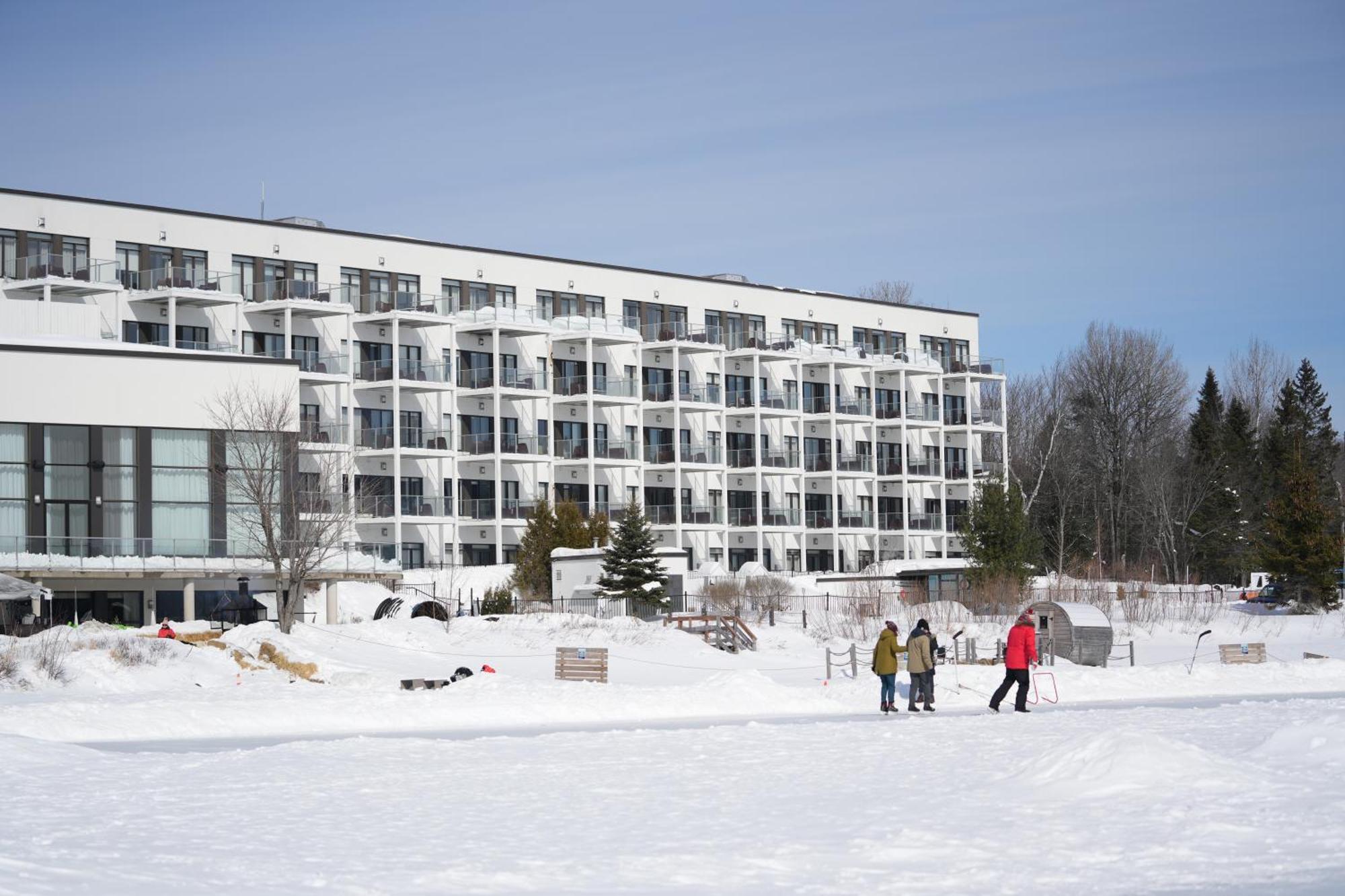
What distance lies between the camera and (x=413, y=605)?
58.3 m

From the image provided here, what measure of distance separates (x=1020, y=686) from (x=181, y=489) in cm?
3617

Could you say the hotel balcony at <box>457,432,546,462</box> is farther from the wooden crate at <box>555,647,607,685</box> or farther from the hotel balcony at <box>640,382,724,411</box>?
the wooden crate at <box>555,647,607,685</box>

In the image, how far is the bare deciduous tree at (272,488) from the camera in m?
52.7

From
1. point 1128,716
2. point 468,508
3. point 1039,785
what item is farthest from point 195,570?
point 1039,785

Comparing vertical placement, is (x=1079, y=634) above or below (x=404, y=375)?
below

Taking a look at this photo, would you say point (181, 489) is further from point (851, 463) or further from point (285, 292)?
point (851, 463)

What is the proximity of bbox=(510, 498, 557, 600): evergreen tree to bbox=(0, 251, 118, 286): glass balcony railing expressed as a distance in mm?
20527

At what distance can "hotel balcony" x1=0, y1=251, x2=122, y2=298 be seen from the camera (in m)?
66.8

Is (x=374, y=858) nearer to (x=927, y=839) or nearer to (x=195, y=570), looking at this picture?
(x=927, y=839)

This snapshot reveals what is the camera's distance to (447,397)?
80938 millimetres

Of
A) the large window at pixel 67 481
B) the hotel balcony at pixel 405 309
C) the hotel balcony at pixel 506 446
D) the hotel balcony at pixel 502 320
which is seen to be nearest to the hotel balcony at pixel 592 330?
the hotel balcony at pixel 502 320

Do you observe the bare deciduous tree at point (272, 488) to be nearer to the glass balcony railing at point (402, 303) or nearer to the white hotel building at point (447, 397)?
the white hotel building at point (447, 397)

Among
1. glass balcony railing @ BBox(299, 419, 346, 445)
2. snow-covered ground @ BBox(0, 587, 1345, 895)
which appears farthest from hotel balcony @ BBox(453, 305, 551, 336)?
snow-covered ground @ BBox(0, 587, 1345, 895)

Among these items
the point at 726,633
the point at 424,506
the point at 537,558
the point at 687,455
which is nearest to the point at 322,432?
the point at 424,506
